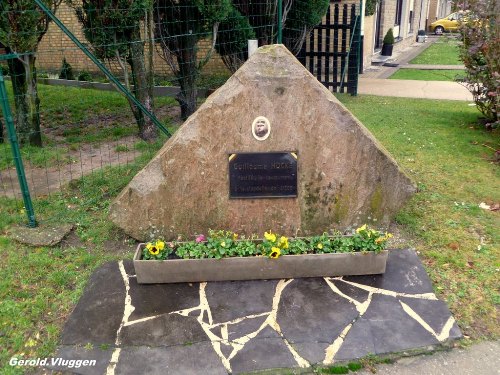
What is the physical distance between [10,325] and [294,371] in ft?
7.09

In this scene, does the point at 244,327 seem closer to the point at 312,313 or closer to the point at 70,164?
the point at 312,313

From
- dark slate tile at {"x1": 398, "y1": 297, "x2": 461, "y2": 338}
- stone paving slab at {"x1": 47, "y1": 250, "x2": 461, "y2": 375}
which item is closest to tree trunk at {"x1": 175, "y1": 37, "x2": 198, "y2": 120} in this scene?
stone paving slab at {"x1": 47, "y1": 250, "x2": 461, "y2": 375}

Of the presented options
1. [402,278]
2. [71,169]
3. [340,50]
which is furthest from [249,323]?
[340,50]

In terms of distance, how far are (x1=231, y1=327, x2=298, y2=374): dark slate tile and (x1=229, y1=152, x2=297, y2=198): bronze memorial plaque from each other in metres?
1.40

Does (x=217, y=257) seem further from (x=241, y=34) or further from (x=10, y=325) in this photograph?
(x=241, y=34)

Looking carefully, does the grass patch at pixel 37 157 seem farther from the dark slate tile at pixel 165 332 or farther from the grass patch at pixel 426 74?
the grass patch at pixel 426 74

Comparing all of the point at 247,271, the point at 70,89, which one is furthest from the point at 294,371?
the point at 70,89

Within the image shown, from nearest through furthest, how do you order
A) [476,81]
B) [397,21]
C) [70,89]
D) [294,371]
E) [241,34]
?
1. [294,371]
2. [476,81]
3. [241,34]
4. [70,89]
5. [397,21]

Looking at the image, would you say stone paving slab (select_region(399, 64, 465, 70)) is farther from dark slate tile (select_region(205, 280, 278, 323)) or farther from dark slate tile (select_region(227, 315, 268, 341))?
dark slate tile (select_region(227, 315, 268, 341))

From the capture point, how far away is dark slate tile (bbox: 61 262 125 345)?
3.37m

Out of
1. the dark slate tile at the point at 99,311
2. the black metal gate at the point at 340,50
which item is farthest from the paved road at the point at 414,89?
the dark slate tile at the point at 99,311

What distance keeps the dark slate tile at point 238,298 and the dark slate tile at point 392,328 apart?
79 centimetres

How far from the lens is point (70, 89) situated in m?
12.0

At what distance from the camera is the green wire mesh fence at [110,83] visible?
5.89m
